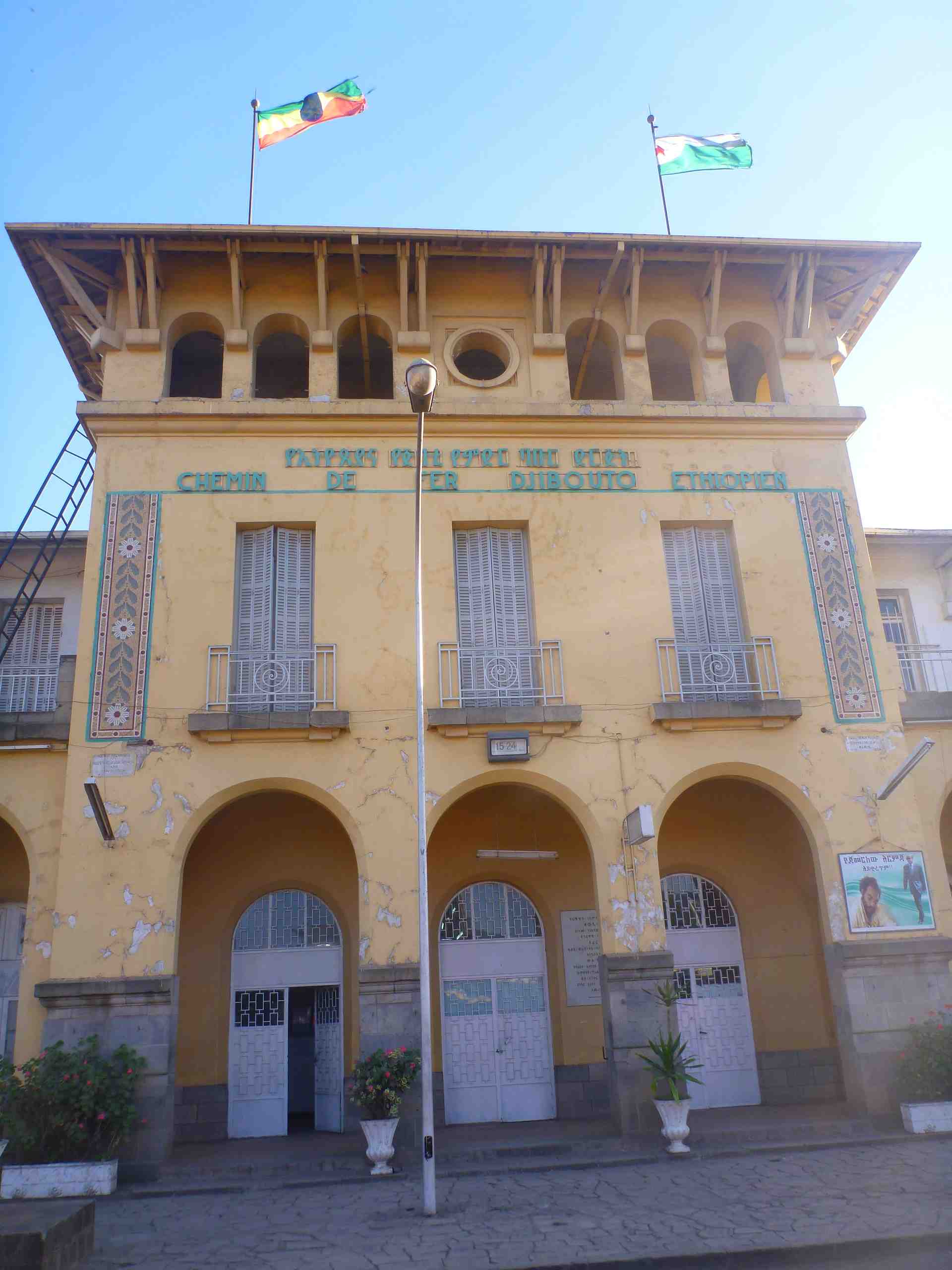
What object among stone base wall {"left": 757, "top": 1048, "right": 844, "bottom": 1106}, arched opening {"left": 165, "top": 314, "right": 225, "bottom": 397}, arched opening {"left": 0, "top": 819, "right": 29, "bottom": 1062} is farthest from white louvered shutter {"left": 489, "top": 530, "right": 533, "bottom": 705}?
arched opening {"left": 0, "top": 819, "right": 29, "bottom": 1062}

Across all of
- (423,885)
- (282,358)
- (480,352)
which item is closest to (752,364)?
(480,352)

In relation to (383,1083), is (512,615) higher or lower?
higher

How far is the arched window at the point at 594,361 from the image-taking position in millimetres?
15320

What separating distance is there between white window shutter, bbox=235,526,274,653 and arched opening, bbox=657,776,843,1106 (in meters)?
6.58

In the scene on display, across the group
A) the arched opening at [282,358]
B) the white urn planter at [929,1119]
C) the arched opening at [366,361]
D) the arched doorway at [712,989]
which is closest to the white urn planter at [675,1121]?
the arched doorway at [712,989]

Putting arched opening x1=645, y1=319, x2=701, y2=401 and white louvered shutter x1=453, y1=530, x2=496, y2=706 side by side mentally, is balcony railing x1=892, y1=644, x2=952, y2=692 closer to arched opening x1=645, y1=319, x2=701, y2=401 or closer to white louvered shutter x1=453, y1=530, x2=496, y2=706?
arched opening x1=645, y1=319, x2=701, y2=401

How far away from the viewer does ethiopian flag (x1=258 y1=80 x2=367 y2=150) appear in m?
15.4

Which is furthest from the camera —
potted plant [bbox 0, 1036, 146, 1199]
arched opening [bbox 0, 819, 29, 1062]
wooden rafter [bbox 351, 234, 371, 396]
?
wooden rafter [bbox 351, 234, 371, 396]

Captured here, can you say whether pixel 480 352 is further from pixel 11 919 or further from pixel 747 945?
pixel 11 919

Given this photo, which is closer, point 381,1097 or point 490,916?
point 381,1097

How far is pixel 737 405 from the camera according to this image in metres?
14.7

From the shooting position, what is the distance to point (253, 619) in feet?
44.2

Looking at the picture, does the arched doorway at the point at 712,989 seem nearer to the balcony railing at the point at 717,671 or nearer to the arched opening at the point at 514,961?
the arched opening at the point at 514,961

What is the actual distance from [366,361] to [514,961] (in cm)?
912
